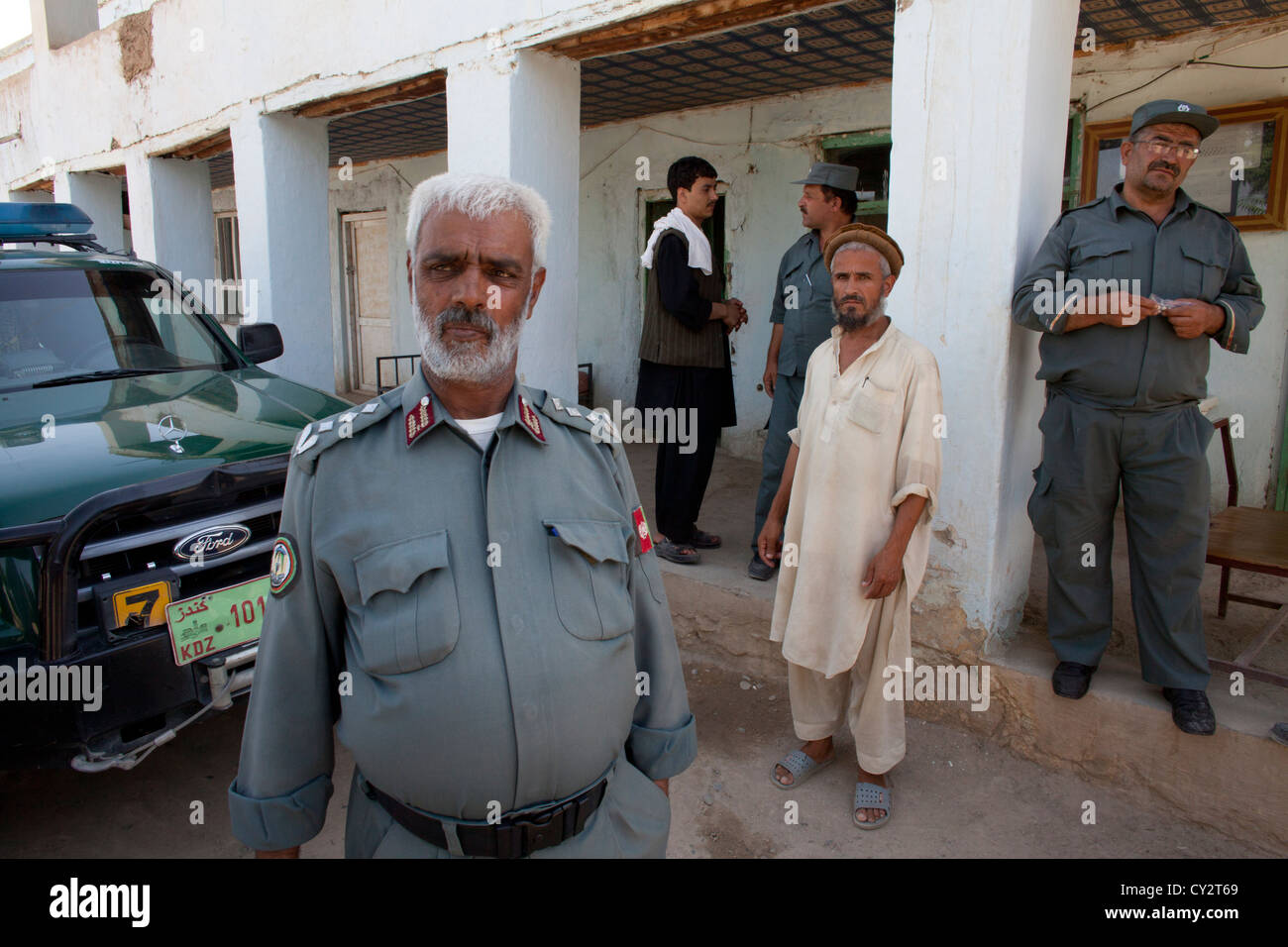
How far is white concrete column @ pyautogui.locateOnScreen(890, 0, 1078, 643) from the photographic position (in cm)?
308

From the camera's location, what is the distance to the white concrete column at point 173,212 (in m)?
7.63

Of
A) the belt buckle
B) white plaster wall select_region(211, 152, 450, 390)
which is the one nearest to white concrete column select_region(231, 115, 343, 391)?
white plaster wall select_region(211, 152, 450, 390)

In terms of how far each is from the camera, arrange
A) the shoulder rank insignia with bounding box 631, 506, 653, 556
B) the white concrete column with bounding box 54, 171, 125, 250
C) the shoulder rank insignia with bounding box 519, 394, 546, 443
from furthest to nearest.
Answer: the white concrete column with bounding box 54, 171, 125, 250 → the shoulder rank insignia with bounding box 631, 506, 653, 556 → the shoulder rank insignia with bounding box 519, 394, 546, 443

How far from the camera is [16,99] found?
9844 mm

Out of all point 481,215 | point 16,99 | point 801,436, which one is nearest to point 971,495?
point 801,436

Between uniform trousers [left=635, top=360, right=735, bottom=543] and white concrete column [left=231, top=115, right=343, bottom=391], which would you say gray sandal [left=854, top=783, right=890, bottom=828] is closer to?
uniform trousers [left=635, top=360, right=735, bottom=543]

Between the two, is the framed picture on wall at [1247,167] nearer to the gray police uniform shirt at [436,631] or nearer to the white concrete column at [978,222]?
the white concrete column at [978,222]

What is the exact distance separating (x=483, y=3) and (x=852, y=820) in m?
4.31

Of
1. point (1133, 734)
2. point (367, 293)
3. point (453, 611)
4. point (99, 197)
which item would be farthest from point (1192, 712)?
point (99, 197)

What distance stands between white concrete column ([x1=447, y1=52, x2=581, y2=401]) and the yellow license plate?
226 centimetres

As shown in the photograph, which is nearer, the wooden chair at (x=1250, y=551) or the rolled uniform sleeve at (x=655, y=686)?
the rolled uniform sleeve at (x=655, y=686)

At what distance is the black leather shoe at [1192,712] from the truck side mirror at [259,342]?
415 cm

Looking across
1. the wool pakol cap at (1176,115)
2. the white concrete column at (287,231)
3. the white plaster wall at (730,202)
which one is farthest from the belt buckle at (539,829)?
the white plaster wall at (730,202)

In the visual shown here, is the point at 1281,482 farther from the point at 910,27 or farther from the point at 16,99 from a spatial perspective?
the point at 16,99
